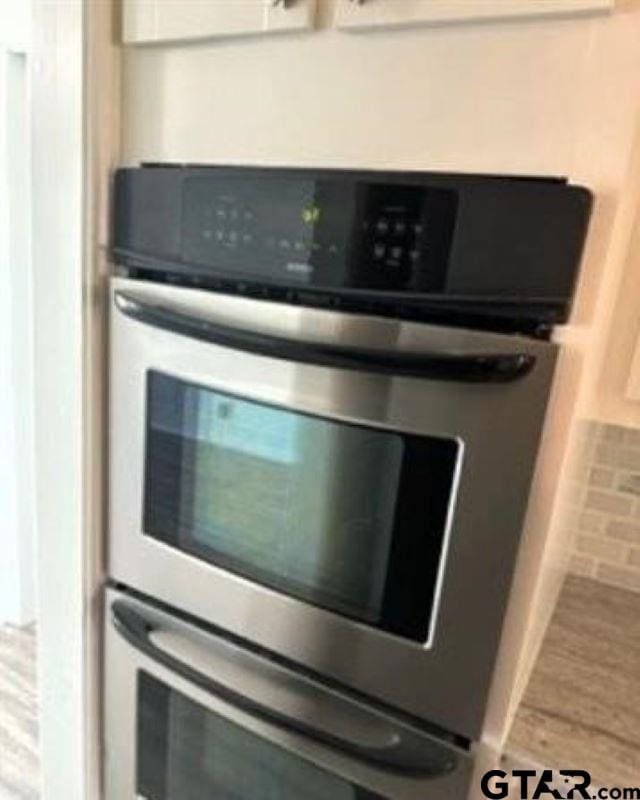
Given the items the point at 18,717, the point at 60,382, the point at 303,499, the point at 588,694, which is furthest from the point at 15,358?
the point at 588,694

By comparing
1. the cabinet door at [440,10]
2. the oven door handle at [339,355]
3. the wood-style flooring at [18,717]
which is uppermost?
the cabinet door at [440,10]

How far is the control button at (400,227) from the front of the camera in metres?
0.69

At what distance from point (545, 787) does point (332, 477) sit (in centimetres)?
46

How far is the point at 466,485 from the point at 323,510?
19 centimetres

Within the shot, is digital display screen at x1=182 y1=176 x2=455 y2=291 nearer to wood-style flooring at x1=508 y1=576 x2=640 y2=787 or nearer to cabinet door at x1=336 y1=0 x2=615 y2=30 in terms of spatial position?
cabinet door at x1=336 y1=0 x2=615 y2=30

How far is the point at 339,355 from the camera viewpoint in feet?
2.38

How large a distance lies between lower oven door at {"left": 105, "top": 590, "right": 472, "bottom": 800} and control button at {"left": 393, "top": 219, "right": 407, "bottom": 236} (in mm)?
590

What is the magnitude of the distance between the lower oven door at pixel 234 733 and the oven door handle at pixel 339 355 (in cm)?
44

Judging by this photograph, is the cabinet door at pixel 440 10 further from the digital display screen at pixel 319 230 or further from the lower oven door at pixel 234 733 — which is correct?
the lower oven door at pixel 234 733

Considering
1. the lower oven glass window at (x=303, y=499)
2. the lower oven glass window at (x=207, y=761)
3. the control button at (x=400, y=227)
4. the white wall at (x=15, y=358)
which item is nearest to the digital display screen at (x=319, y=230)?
the control button at (x=400, y=227)

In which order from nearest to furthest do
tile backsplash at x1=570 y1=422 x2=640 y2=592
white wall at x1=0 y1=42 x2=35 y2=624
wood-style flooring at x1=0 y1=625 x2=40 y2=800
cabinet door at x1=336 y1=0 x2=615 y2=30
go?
cabinet door at x1=336 y1=0 x2=615 y2=30 < tile backsplash at x1=570 y1=422 x2=640 y2=592 < wood-style flooring at x1=0 y1=625 x2=40 y2=800 < white wall at x1=0 y1=42 x2=35 y2=624

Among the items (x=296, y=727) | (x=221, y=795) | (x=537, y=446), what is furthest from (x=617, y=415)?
(x=221, y=795)

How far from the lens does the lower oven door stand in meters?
0.83

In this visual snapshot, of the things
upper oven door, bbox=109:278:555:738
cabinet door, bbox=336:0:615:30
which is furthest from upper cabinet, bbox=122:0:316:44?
upper oven door, bbox=109:278:555:738
